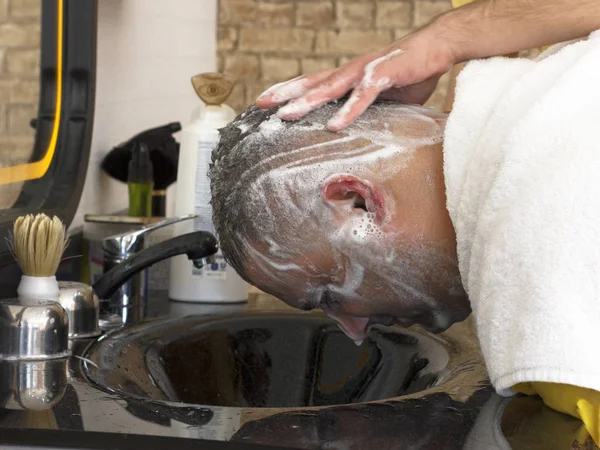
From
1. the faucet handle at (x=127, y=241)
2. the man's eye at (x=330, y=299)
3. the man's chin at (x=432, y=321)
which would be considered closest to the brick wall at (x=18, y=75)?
the faucet handle at (x=127, y=241)

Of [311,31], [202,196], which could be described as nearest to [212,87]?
[202,196]

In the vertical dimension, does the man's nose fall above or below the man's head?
below

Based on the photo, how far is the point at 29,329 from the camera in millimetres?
1293

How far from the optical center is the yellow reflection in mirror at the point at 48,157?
5.45ft

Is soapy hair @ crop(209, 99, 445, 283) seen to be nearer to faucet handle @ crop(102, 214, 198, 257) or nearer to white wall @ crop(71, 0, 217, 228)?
faucet handle @ crop(102, 214, 198, 257)

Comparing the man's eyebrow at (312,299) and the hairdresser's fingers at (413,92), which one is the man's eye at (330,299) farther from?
the hairdresser's fingers at (413,92)

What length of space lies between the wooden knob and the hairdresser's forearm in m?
0.76

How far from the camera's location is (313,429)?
3.46 feet

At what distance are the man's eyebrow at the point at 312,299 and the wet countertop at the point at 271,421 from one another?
199mm

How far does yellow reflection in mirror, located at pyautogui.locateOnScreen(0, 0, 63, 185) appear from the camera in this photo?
166 centimetres

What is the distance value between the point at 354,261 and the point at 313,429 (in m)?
0.27

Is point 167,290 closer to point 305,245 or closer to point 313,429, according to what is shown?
point 305,245

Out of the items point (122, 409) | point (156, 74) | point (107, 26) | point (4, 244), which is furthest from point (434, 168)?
point (156, 74)

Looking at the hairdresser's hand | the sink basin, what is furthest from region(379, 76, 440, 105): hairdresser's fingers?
the sink basin
